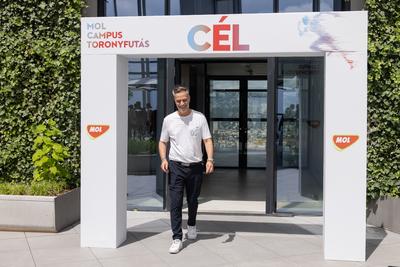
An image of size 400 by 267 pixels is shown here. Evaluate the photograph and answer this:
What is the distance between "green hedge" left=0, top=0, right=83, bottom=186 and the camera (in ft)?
23.5

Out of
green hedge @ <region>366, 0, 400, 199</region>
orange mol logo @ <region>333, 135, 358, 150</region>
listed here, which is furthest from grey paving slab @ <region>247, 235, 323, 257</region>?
green hedge @ <region>366, 0, 400, 199</region>

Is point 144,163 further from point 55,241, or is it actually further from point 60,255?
point 60,255

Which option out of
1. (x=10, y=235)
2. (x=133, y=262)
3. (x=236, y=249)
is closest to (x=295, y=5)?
(x=236, y=249)

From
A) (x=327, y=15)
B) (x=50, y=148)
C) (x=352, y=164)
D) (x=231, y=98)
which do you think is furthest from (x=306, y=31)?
(x=231, y=98)

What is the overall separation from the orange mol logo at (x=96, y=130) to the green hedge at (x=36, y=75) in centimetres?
227

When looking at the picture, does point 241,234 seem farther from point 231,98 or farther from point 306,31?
point 231,98

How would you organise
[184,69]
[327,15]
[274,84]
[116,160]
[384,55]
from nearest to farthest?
[327,15] < [116,160] < [384,55] < [274,84] < [184,69]

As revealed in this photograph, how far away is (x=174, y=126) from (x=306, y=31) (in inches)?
67.5

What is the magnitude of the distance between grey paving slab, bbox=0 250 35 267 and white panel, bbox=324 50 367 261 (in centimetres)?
304

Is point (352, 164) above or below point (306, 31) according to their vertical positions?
below

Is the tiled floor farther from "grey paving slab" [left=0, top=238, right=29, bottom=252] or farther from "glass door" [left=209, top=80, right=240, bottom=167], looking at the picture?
"glass door" [left=209, top=80, right=240, bottom=167]

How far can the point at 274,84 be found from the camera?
714cm

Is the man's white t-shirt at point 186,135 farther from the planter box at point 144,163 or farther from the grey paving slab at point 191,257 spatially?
the planter box at point 144,163

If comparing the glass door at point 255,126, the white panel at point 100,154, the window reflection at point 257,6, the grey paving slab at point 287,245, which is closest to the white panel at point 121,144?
the white panel at point 100,154
